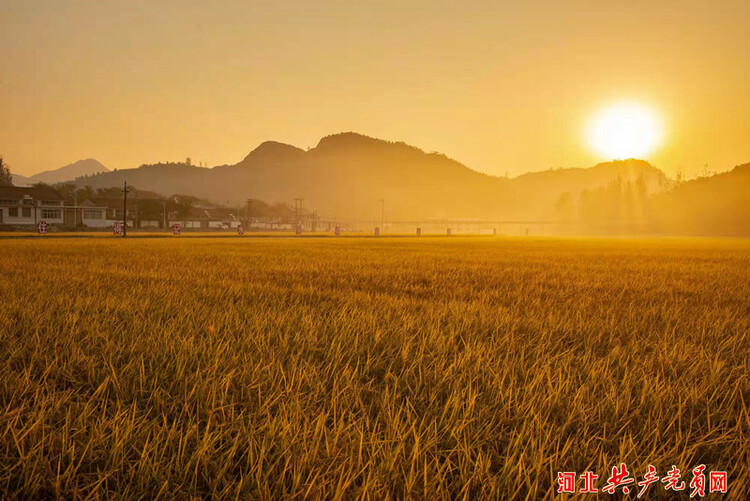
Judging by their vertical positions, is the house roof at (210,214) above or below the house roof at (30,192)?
below

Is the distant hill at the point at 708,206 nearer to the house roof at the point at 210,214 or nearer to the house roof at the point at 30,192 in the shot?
the house roof at the point at 210,214

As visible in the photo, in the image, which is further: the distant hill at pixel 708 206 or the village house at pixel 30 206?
the distant hill at pixel 708 206

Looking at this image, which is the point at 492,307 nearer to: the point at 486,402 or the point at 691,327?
the point at 691,327

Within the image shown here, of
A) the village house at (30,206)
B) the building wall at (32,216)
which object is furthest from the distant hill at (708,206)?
the village house at (30,206)

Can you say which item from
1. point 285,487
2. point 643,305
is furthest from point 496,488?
point 643,305

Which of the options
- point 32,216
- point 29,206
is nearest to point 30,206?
point 29,206

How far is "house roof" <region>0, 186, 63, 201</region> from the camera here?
79250 millimetres

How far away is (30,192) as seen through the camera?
275 ft

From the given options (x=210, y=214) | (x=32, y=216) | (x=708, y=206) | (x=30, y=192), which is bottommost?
(x=32, y=216)

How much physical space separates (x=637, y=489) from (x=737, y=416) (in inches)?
44.2

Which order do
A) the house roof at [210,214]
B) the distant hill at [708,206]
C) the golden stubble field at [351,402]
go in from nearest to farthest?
the golden stubble field at [351,402]
the house roof at [210,214]
the distant hill at [708,206]

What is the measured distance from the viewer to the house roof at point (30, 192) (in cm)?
7925

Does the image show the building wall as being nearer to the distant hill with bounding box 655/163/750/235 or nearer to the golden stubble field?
the golden stubble field

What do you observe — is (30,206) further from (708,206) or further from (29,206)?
(708,206)
